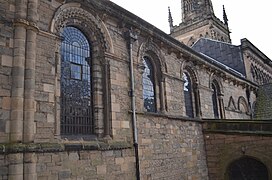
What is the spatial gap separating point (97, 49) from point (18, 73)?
2.75 m

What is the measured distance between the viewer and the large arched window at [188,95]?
1194 centimetres

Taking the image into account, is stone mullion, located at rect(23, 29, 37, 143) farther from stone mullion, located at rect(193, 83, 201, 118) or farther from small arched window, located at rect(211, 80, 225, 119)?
small arched window, located at rect(211, 80, 225, 119)

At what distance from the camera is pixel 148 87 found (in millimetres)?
9773

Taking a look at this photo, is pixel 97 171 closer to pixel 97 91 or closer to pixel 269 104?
pixel 97 91

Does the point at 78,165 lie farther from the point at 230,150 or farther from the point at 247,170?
the point at 247,170

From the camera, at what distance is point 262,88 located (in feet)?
68.2

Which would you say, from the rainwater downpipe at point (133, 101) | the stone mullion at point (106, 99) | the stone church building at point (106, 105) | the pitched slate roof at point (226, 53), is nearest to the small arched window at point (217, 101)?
the stone church building at point (106, 105)

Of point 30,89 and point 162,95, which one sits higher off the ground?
point 162,95

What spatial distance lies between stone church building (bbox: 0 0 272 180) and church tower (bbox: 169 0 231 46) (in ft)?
63.6

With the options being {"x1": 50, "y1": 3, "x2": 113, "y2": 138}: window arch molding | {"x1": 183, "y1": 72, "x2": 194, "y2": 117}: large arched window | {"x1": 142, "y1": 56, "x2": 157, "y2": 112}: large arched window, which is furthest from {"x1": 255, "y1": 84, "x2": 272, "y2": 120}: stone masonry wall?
{"x1": 50, "y1": 3, "x2": 113, "y2": 138}: window arch molding

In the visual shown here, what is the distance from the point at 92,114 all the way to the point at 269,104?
602 inches

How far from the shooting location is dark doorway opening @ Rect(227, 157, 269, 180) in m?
9.95

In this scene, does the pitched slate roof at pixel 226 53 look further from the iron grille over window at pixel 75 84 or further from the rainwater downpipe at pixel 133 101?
the iron grille over window at pixel 75 84

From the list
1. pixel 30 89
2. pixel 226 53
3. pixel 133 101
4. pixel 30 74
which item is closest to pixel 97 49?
pixel 133 101
